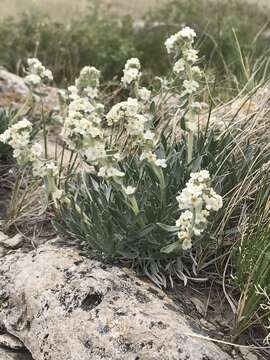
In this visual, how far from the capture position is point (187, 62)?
3086 mm

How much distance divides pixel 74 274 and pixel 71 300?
157 millimetres

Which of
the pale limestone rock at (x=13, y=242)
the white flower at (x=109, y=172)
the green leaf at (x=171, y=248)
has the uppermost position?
the white flower at (x=109, y=172)

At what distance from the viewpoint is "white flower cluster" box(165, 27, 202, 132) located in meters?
3.02

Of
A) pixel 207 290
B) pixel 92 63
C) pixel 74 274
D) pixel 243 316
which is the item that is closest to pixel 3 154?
pixel 74 274

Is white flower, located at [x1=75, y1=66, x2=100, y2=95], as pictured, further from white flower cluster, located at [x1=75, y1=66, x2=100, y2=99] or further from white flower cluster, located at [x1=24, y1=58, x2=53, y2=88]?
white flower cluster, located at [x1=24, y1=58, x2=53, y2=88]

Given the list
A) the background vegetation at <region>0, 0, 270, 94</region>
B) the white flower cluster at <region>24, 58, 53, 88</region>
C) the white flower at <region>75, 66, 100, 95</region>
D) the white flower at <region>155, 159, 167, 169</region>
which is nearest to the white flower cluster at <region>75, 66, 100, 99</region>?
the white flower at <region>75, 66, 100, 95</region>

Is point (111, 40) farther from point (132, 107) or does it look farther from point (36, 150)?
point (132, 107)

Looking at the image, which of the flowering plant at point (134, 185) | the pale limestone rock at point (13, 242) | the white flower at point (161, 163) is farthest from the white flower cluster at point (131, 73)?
the pale limestone rock at point (13, 242)

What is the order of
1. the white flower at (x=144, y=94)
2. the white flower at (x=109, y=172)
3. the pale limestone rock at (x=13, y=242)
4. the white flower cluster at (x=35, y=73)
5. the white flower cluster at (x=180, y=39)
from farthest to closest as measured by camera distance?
1. the white flower cluster at (x=35, y=73)
2. the pale limestone rock at (x=13, y=242)
3. the white flower at (x=144, y=94)
4. the white flower cluster at (x=180, y=39)
5. the white flower at (x=109, y=172)

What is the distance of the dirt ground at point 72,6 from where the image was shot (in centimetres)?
1021

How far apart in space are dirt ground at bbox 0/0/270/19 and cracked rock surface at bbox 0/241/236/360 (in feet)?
23.8

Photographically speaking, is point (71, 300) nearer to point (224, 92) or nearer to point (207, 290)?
point (207, 290)

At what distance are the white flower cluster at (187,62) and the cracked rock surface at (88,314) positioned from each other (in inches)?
34.9

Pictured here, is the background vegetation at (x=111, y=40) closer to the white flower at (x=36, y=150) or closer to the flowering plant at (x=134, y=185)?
the flowering plant at (x=134, y=185)
